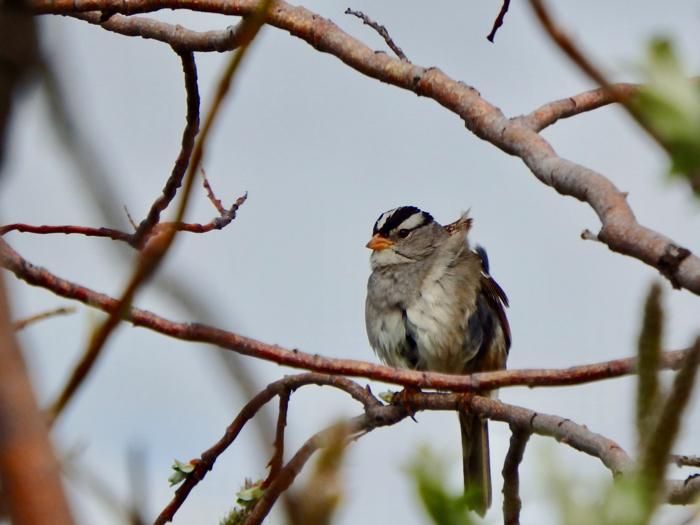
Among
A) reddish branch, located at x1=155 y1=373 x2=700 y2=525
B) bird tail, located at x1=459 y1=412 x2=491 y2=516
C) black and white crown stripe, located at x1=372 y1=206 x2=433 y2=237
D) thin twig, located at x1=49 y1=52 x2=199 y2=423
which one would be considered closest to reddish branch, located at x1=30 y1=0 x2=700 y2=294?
thin twig, located at x1=49 y1=52 x2=199 y2=423

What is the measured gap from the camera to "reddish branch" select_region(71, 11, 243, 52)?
16.2 ft

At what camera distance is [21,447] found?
72 centimetres

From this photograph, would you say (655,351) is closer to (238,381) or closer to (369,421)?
(238,381)

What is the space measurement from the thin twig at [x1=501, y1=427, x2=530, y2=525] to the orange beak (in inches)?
192


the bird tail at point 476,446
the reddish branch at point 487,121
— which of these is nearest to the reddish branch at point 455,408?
the reddish branch at point 487,121

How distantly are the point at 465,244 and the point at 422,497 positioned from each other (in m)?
7.98

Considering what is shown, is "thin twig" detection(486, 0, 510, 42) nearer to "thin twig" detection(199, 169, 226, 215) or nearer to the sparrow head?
"thin twig" detection(199, 169, 226, 215)

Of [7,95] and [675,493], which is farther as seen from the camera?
[675,493]

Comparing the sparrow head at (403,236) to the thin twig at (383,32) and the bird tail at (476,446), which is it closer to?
the bird tail at (476,446)

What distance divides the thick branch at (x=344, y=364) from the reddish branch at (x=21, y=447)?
1402 millimetres

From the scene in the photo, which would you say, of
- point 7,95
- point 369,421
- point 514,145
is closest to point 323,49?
point 514,145

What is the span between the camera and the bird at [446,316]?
26.8 ft

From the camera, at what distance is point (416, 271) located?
884 cm

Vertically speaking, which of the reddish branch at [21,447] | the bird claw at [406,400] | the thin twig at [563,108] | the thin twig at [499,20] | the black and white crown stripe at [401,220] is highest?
the black and white crown stripe at [401,220]
